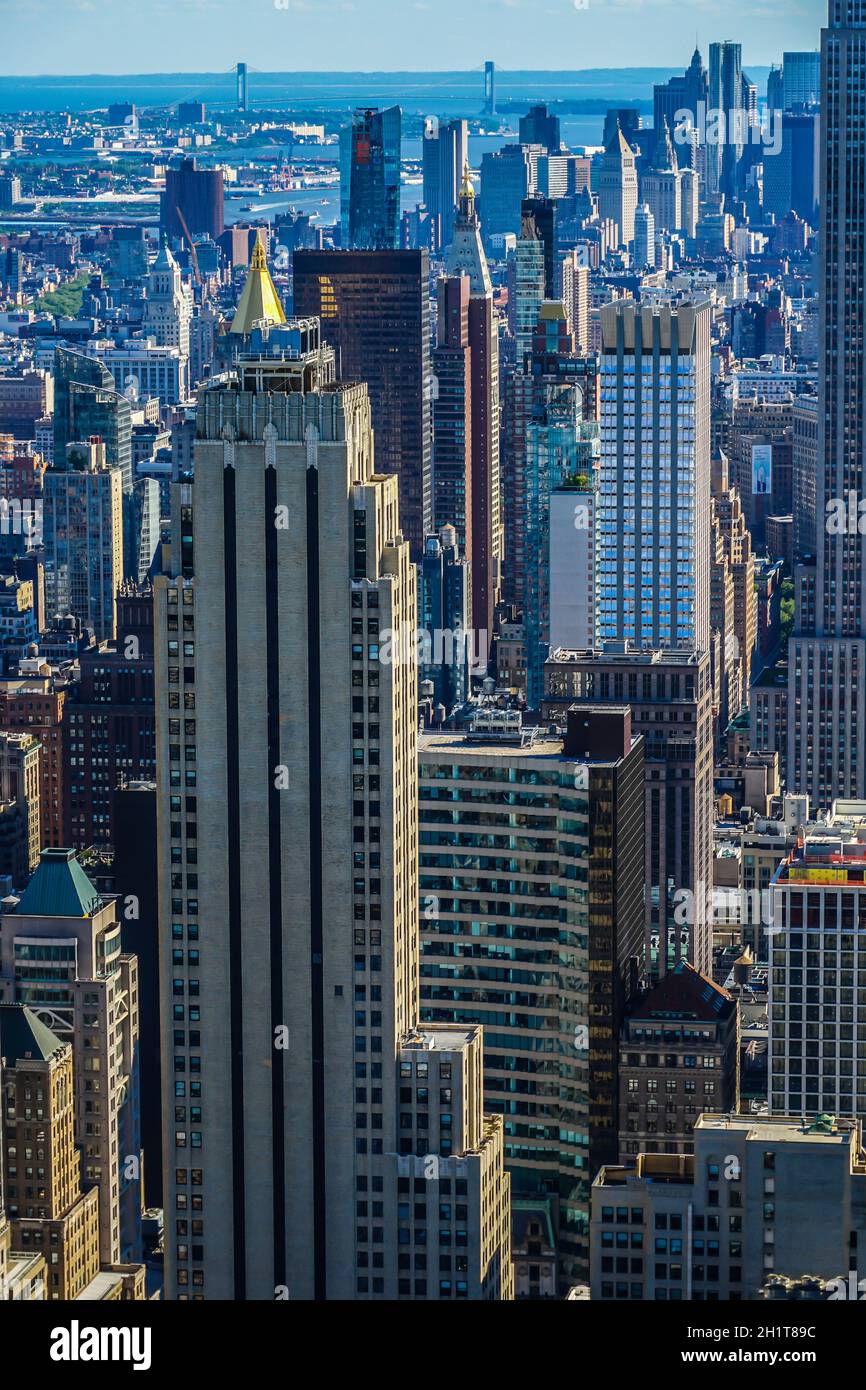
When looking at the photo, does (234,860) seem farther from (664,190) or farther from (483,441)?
→ (664,190)

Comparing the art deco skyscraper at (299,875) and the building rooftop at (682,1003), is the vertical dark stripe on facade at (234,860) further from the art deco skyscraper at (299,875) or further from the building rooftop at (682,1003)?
the building rooftop at (682,1003)

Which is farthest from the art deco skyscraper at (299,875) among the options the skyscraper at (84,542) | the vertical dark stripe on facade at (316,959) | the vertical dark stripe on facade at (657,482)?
the skyscraper at (84,542)

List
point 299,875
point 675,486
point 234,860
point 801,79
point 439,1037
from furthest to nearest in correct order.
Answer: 1. point 801,79
2. point 675,486
3. point 439,1037
4. point 234,860
5. point 299,875

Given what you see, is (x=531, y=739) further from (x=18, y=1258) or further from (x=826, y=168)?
(x=826, y=168)

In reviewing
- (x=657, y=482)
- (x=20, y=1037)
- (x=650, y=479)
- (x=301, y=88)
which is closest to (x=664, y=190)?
(x=657, y=482)

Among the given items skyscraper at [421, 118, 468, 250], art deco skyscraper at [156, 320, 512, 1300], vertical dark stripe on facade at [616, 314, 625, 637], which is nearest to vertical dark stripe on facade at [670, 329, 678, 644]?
vertical dark stripe on facade at [616, 314, 625, 637]

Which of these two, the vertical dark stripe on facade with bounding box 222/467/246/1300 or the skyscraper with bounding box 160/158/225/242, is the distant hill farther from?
the skyscraper with bounding box 160/158/225/242
